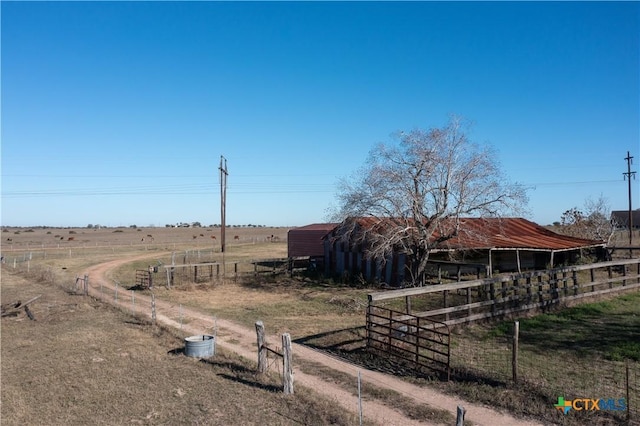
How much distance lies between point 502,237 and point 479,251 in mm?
1825

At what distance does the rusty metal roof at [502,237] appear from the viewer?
79.7 ft

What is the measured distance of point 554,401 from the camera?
28.1 feet

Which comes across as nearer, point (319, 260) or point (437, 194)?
point (437, 194)

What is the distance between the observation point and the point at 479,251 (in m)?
28.0

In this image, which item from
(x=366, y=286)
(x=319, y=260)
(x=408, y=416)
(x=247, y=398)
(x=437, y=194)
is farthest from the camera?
(x=319, y=260)

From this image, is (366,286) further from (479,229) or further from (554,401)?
(554,401)

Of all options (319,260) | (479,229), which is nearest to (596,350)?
(479,229)

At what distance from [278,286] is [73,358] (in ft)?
48.2

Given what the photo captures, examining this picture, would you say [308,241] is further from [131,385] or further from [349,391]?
[349,391]

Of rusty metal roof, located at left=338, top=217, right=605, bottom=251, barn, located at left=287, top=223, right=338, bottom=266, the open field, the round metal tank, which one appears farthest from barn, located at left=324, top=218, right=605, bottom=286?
the round metal tank

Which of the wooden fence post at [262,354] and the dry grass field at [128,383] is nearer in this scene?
the dry grass field at [128,383]

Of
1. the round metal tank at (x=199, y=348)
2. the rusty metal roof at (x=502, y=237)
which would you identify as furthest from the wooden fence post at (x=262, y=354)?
the rusty metal roof at (x=502, y=237)

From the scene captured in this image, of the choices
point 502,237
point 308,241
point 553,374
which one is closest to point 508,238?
point 502,237

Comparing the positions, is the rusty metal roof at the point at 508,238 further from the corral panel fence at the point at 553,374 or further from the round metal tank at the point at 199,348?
the round metal tank at the point at 199,348
